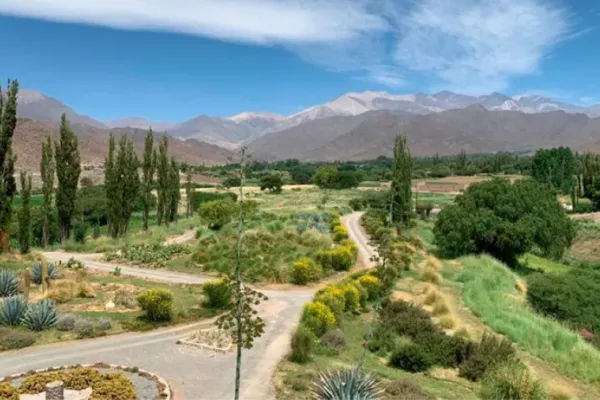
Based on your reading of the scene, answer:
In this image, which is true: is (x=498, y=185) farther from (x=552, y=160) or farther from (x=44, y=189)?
(x=552, y=160)

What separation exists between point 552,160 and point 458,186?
18.3m

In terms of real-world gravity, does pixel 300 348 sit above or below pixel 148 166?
below

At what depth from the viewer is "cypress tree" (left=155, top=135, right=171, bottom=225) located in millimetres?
47438

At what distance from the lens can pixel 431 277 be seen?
1073 inches

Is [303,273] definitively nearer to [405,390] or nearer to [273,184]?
[405,390]

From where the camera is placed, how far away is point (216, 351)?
48.9 feet

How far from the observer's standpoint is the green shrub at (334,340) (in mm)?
16219

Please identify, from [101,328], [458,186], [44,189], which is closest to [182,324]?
[101,328]

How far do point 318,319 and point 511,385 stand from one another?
20.5 feet

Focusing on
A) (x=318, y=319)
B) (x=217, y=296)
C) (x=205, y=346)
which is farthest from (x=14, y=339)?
(x=318, y=319)

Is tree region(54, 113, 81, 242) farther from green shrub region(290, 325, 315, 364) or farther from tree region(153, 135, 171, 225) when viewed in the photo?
green shrub region(290, 325, 315, 364)

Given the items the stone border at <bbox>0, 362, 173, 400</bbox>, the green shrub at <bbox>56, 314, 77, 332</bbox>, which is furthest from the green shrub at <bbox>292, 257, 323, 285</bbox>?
the stone border at <bbox>0, 362, 173, 400</bbox>

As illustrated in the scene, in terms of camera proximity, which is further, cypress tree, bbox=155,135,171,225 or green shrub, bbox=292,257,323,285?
cypress tree, bbox=155,135,171,225

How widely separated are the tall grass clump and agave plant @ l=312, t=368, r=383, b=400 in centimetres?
914
